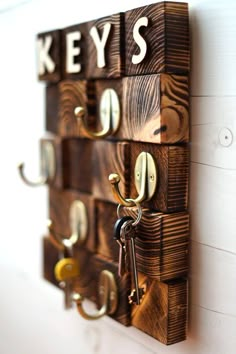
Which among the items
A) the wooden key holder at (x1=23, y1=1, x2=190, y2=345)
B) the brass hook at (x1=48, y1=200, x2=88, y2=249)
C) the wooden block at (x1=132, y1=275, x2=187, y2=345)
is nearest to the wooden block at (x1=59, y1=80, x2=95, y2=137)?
the wooden key holder at (x1=23, y1=1, x2=190, y2=345)

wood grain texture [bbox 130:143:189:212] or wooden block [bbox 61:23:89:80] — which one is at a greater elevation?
wooden block [bbox 61:23:89:80]

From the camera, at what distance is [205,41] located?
1.80 ft

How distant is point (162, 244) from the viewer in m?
0.57

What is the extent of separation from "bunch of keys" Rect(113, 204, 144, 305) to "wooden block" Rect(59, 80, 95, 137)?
0.52ft

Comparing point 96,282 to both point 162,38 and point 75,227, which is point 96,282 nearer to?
point 75,227

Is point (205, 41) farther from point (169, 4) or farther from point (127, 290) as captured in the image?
point (127, 290)

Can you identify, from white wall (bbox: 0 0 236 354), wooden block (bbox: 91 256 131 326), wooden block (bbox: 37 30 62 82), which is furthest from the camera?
wooden block (bbox: 37 30 62 82)

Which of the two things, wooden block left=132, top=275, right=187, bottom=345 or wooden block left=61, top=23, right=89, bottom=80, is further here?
wooden block left=61, top=23, right=89, bottom=80

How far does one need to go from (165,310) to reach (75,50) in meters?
0.35

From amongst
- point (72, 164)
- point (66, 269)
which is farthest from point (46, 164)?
point (66, 269)

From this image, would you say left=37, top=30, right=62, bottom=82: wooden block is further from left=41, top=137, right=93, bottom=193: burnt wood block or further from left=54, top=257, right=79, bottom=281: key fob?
left=54, top=257, right=79, bottom=281: key fob

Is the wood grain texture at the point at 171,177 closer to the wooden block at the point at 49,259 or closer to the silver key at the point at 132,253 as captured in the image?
the silver key at the point at 132,253

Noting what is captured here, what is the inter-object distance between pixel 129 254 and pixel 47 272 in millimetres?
250

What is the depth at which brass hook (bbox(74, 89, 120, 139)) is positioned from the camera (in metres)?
0.64
